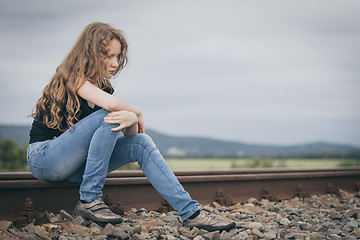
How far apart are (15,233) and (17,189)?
558 millimetres

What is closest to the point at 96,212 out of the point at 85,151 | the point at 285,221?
the point at 85,151

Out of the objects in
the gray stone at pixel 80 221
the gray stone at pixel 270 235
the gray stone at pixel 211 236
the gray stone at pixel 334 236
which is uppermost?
the gray stone at pixel 80 221

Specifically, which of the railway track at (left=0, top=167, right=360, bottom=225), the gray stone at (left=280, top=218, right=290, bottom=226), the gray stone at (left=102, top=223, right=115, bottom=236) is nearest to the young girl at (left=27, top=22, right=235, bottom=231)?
the gray stone at (left=102, top=223, right=115, bottom=236)

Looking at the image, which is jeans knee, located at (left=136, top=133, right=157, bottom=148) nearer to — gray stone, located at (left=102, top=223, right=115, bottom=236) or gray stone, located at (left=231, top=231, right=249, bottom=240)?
gray stone, located at (left=102, top=223, right=115, bottom=236)

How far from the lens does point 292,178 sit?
633cm

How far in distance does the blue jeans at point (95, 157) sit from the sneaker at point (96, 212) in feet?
0.17

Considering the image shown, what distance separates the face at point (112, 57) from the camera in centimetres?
352

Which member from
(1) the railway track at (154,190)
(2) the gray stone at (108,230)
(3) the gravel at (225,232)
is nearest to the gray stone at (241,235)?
(3) the gravel at (225,232)

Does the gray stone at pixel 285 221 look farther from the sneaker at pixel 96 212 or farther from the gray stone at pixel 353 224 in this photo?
A: the sneaker at pixel 96 212

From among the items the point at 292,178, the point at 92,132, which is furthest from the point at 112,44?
the point at 292,178

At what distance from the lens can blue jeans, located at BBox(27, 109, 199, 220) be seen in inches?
131

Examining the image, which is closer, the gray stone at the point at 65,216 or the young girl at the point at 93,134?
the young girl at the point at 93,134

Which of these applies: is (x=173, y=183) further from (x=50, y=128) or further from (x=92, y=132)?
(x=50, y=128)

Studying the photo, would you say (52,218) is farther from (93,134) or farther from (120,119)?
(120,119)
